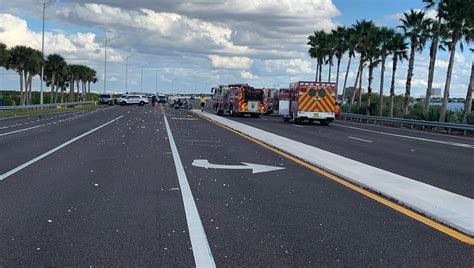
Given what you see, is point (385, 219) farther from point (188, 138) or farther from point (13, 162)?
point (188, 138)

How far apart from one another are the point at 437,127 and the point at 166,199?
32.7m

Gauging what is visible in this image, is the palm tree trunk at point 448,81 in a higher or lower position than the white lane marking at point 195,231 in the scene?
higher

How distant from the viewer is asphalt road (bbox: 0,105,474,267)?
641 cm

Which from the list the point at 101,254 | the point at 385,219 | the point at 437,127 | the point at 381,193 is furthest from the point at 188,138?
the point at 437,127

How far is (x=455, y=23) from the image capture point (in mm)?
42719

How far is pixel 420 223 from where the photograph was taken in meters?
8.21

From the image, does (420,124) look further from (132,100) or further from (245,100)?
(132,100)

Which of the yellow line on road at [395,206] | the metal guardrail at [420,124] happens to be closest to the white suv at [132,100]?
the metal guardrail at [420,124]

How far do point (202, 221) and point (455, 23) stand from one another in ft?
129

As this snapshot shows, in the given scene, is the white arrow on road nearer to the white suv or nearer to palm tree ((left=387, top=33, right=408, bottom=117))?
palm tree ((left=387, top=33, right=408, bottom=117))

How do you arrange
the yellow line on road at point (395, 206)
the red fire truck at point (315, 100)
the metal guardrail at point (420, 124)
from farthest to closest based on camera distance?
1. the red fire truck at point (315, 100)
2. the metal guardrail at point (420, 124)
3. the yellow line on road at point (395, 206)

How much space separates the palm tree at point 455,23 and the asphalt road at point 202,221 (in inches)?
1205

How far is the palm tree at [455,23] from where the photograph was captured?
136 feet

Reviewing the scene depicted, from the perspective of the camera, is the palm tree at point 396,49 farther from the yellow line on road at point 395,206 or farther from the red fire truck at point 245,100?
the yellow line on road at point 395,206
